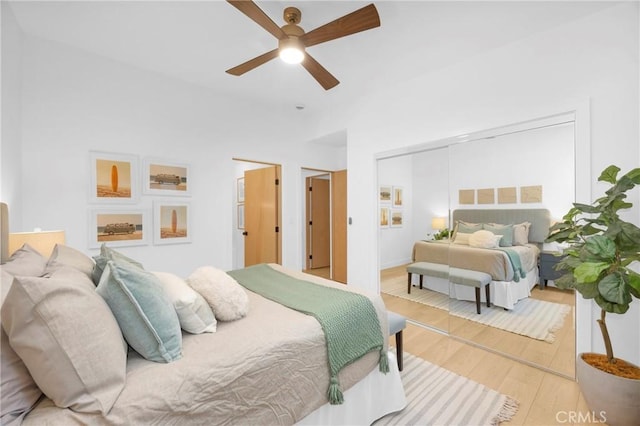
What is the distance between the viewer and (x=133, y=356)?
3.83 ft

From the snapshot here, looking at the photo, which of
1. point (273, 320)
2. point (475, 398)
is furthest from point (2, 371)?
point (475, 398)

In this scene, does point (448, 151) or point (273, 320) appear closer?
point (273, 320)

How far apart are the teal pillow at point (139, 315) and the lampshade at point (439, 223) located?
2770 millimetres

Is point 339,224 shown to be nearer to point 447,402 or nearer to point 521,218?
point 521,218

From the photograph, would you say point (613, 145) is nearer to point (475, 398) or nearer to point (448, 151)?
point (448, 151)

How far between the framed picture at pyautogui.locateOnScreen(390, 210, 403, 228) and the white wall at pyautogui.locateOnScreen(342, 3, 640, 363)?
826 mm

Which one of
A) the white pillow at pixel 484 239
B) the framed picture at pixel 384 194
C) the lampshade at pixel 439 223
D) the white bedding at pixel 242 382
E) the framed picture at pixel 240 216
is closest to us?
the white bedding at pixel 242 382

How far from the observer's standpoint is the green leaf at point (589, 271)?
1558mm

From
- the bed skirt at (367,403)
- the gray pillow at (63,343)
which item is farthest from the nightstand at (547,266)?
the gray pillow at (63,343)

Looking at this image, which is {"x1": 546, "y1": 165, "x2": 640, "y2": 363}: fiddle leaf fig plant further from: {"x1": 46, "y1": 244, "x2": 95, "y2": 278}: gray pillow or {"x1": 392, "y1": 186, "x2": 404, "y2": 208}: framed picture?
{"x1": 46, "y1": 244, "x2": 95, "y2": 278}: gray pillow

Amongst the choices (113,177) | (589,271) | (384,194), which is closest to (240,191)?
(113,177)

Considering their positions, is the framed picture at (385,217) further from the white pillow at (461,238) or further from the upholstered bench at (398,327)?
the upholstered bench at (398,327)

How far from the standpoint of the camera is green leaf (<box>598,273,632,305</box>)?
1510 mm

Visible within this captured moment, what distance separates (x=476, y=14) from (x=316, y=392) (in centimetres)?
285
